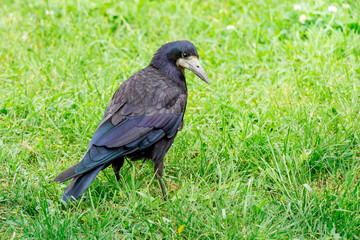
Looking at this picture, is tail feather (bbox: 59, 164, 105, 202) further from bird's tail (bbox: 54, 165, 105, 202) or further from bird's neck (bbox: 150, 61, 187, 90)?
bird's neck (bbox: 150, 61, 187, 90)

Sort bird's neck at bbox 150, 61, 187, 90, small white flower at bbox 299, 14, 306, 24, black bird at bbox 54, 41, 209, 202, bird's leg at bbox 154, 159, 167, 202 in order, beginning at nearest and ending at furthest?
black bird at bbox 54, 41, 209, 202
bird's leg at bbox 154, 159, 167, 202
bird's neck at bbox 150, 61, 187, 90
small white flower at bbox 299, 14, 306, 24

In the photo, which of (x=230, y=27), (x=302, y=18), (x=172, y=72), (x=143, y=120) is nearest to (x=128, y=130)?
(x=143, y=120)

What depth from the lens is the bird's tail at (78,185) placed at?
310 centimetres

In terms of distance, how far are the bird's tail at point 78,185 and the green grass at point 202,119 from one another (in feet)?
0.33

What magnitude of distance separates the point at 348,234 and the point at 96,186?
5.60ft

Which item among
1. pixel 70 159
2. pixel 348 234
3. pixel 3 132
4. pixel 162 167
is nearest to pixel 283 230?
pixel 348 234

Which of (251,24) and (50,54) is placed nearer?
(50,54)

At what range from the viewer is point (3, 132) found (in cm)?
399

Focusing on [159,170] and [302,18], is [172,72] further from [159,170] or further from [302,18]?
[302,18]

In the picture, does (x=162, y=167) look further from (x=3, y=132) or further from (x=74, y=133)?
(x=3, y=132)

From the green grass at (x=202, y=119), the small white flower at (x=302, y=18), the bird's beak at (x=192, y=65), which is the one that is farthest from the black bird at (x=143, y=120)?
the small white flower at (x=302, y=18)

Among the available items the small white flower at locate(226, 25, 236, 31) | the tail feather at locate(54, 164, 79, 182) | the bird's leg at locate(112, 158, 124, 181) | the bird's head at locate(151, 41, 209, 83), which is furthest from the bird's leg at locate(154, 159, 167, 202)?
the small white flower at locate(226, 25, 236, 31)

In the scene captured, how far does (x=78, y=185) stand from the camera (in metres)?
3.13

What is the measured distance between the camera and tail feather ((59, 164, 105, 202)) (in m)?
3.10
